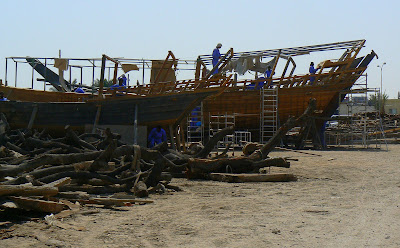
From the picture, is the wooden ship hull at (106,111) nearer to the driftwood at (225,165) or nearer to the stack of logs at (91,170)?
the stack of logs at (91,170)

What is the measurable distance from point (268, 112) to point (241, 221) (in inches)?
699

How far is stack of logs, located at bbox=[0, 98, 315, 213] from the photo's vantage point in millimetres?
6645

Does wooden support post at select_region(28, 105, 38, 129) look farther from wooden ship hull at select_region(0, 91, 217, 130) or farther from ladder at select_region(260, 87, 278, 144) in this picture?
ladder at select_region(260, 87, 278, 144)

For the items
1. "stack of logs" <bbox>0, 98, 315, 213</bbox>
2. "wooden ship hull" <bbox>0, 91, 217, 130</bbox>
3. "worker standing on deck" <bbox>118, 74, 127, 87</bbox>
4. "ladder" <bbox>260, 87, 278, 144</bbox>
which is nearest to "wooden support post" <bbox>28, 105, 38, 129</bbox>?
"wooden ship hull" <bbox>0, 91, 217, 130</bbox>

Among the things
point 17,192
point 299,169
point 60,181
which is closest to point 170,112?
point 299,169

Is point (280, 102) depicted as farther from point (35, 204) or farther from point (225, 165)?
point (35, 204)

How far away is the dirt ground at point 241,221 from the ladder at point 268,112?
1355 cm

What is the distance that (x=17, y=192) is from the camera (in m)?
6.31

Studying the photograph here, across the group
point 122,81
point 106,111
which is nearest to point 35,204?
point 106,111

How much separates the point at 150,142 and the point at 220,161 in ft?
21.8

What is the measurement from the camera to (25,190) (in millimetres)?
6367

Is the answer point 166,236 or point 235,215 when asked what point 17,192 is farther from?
point 235,215

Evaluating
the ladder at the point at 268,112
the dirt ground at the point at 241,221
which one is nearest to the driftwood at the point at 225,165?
the dirt ground at the point at 241,221

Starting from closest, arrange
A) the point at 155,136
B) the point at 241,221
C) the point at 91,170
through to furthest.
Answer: the point at 241,221 < the point at 91,170 < the point at 155,136
